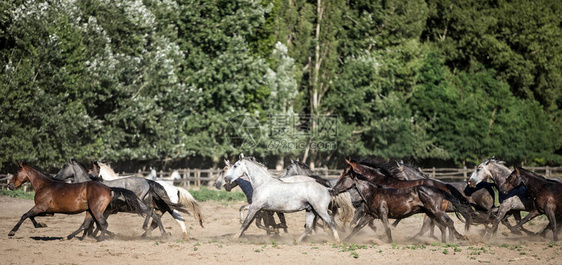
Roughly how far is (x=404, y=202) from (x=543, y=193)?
3374 mm

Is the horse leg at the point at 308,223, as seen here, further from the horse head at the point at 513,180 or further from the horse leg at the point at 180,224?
the horse head at the point at 513,180

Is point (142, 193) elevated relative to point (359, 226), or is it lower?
elevated

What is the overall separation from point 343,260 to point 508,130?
3721 cm

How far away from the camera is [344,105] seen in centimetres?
4556

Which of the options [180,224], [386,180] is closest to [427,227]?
[386,180]

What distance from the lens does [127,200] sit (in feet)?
50.9

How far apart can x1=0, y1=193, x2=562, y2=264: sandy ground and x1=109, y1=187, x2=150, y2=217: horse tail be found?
0.75m

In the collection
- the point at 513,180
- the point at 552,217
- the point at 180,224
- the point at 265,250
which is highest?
the point at 513,180

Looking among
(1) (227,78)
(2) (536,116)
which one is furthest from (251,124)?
(2) (536,116)

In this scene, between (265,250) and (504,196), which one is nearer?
(265,250)

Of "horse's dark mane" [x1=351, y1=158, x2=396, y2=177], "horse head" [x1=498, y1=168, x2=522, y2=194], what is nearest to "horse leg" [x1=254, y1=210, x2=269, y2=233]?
"horse's dark mane" [x1=351, y1=158, x2=396, y2=177]

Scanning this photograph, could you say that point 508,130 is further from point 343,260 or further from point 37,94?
point 343,260

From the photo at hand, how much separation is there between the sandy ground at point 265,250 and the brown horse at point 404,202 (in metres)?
0.54

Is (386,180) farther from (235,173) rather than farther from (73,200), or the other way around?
(73,200)
